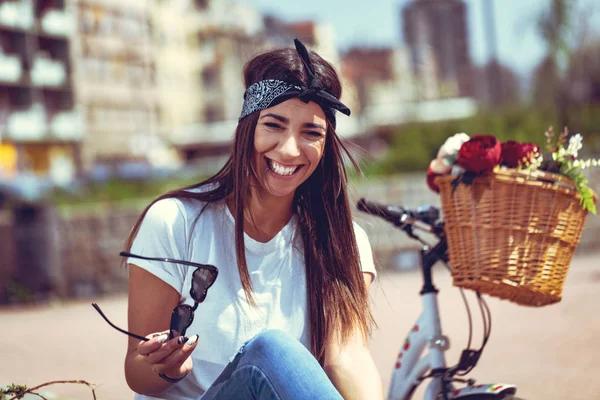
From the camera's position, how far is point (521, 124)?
674 inches

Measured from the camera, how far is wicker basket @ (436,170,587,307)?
9.07 feet

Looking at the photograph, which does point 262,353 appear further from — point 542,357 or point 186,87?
point 186,87

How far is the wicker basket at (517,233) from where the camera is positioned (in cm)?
277

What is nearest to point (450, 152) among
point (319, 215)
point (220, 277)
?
point (319, 215)

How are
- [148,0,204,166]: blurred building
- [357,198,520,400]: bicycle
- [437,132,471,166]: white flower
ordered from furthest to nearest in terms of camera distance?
[148,0,204,166]: blurred building < [357,198,520,400]: bicycle < [437,132,471,166]: white flower

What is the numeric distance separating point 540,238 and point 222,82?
182 feet

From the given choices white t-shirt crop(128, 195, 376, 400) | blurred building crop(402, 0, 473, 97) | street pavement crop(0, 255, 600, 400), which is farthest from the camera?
blurred building crop(402, 0, 473, 97)

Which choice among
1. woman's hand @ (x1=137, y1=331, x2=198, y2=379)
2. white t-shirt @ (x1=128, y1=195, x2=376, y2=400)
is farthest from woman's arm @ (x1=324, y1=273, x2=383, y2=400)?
woman's hand @ (x1=137, y1=331, x2=198, y2=379)

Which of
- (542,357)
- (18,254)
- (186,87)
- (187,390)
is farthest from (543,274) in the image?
(186,87)

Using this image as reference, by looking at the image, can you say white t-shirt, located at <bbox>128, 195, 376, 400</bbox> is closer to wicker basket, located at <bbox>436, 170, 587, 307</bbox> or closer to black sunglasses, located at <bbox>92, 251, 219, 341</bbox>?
black sunglasses, located at <bbox>92, 251, 219, 341</bbox>

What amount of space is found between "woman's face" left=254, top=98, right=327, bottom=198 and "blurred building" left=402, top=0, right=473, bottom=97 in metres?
77.5

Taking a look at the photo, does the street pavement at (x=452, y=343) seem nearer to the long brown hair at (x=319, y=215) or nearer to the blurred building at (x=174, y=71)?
the long brown hair at (x=319, y=215)

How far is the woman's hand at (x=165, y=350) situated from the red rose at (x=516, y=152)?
120 cm

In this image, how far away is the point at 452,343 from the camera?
702 cm
